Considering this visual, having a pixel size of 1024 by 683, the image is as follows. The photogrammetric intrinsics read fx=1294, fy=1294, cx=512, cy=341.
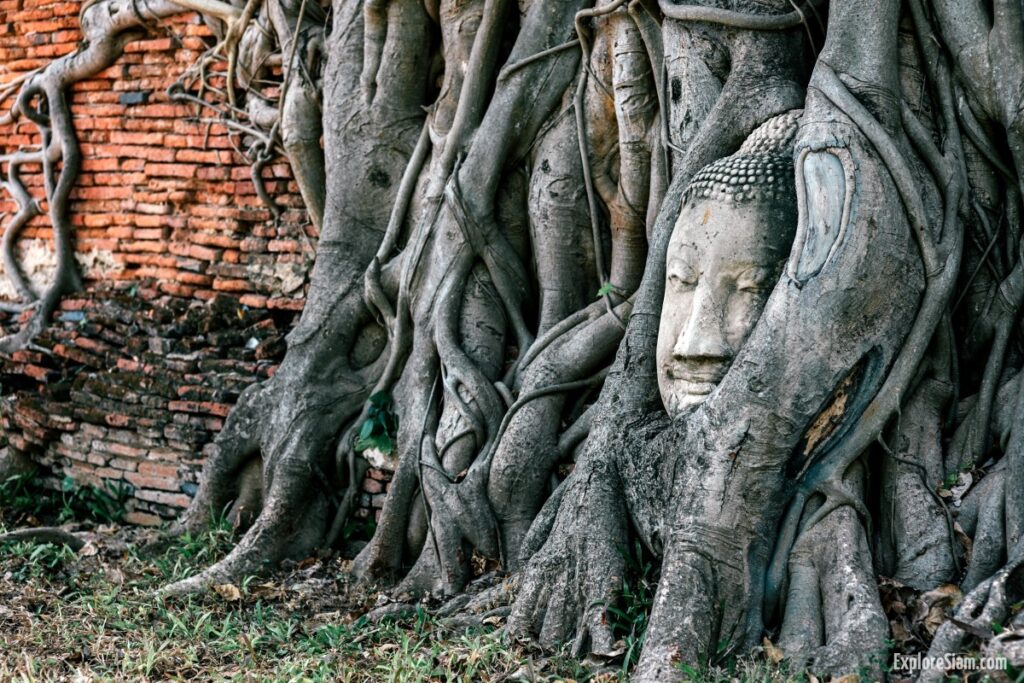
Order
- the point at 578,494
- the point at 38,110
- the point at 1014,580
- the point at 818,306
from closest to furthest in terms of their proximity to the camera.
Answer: the point at 1014,580
the point at 818,306
the point at 578,494
the point at 38,110

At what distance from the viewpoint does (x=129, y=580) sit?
560 cm

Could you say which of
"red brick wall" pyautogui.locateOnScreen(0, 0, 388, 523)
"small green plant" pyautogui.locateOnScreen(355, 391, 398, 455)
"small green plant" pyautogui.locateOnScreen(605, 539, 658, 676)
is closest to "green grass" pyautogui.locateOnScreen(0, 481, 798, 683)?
"small green plant" pyautogui.locateOnScreen(605, 539, 658, 676)

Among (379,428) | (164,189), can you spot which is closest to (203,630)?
(379,428)

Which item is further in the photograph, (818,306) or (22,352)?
(22,352)

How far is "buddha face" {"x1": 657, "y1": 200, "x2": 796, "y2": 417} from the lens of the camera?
4172 millimetres

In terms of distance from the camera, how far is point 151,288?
24.8ft

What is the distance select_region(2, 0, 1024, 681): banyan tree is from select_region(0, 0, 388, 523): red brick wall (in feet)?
2.65

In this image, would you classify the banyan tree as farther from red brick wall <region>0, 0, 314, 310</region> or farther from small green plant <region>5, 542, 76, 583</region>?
red brick wall <region>0, 0, 314, 310</region>

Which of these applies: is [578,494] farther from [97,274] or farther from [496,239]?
[97,274]

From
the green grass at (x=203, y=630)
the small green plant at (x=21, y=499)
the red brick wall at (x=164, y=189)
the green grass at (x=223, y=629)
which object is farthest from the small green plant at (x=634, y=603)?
the small green plant at (x=21, y=499)

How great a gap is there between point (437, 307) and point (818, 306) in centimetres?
206

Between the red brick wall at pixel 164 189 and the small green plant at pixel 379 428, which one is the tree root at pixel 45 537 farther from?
the red brick wall at pixel 164 189

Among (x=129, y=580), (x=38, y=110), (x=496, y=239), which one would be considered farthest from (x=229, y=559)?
(x=38, y=110)

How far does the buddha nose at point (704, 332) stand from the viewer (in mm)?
4164
